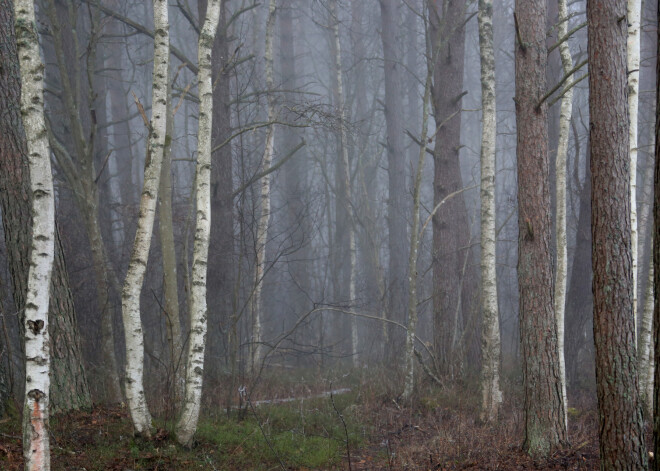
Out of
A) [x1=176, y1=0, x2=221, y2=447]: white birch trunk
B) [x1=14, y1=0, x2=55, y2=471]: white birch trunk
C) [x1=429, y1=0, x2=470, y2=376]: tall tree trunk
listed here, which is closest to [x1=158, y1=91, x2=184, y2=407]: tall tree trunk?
[x1=176, y1=0, x2=221, y2=447]: white birch trunk

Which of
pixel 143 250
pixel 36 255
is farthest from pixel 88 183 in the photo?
pixel 36 255

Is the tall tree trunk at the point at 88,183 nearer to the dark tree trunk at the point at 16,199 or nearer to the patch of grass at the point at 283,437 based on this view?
the dark tree trunk at the point at 16,199

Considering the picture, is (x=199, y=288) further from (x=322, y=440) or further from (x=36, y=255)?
(x=322, y=440)

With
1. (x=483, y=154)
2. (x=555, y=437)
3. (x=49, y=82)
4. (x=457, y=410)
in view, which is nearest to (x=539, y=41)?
(x=483, y=154)

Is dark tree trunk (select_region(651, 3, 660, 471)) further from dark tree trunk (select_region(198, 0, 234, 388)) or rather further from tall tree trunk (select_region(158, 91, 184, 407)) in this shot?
dark tree trunk (select_region(198, 0, 234, 388))

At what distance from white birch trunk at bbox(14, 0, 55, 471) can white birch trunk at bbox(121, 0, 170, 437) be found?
3.66ft

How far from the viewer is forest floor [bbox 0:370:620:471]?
19.3ft

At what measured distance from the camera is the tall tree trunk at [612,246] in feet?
16.3

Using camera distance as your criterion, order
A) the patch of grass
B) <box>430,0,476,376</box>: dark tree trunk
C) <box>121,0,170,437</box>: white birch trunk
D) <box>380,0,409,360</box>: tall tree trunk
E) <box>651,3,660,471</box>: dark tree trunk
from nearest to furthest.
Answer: <box>651,3,660,471</box>: dark tree trunk < <box>121,0,170,437</box>: white birch trunk < the patch of grass < <box>430,0,476,376</box>: dark tree trunk < <box>380,0,409,360</box>: tall tree trunk

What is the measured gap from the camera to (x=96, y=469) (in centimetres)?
542

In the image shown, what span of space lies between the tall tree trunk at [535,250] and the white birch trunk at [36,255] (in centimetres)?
470

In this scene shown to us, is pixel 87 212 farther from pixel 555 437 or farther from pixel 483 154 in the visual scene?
pixel 555 437

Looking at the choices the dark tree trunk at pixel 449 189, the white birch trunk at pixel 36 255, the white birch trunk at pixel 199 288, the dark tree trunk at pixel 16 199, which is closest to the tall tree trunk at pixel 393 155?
the dark tree trunk at pixel 449 189

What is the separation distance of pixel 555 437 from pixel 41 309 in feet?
16.9
